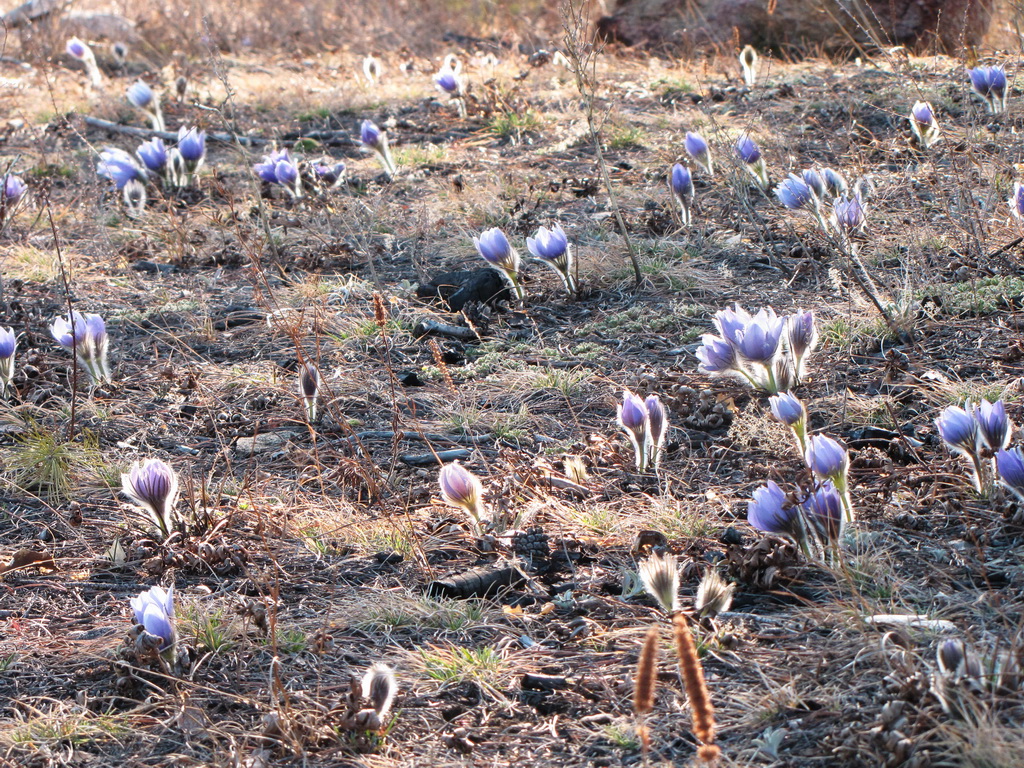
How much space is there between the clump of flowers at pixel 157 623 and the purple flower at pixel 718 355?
5.16 ft

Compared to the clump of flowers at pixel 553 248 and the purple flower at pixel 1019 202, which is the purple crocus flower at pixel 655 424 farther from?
the purple flower at pixel 1019 202

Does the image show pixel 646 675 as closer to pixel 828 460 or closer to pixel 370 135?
pixel 828 460

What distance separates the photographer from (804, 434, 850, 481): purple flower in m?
2.36

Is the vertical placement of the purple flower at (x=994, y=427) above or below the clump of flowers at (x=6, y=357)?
above

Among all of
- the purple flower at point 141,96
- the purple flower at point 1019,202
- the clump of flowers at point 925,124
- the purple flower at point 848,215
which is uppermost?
the clump of flowers at point 925,124

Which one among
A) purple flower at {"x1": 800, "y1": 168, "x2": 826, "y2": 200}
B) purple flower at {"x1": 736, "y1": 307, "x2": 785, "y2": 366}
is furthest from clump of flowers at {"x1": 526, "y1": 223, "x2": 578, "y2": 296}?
purple flower at {"x1": 736, "y1": 307, "x2": 785, "y2": 366}

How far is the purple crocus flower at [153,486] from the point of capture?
2.62 meters

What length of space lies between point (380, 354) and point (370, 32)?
7981 millimetres

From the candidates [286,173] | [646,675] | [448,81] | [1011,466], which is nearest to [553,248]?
[286,173]

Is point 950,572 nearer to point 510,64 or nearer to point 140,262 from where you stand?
point 140,262

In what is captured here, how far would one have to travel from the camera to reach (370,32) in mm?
11023

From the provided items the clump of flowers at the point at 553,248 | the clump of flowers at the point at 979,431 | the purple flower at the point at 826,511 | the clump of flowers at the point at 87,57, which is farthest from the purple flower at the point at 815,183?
the clump of flowers at the point at 87,57

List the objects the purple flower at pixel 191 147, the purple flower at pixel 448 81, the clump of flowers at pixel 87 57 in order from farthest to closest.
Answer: the clump of flowers at pixel 87 57
the purple flower at pixel 448 81
the purple flower at pixel 191 147

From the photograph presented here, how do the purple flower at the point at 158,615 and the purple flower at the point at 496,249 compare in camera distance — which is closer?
the purple flower at the point at 158,615
